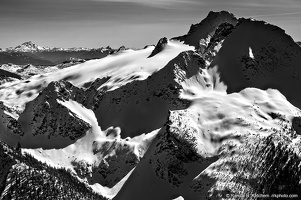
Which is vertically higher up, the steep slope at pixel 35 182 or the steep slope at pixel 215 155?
the steep slope at pixel 215 155

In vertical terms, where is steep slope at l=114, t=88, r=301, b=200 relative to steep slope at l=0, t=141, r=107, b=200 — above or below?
above

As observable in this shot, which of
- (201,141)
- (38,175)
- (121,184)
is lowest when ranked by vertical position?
(121,184)

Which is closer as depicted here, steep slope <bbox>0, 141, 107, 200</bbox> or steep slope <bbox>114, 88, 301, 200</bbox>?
steep slope <bbox>114, 88, 301, 200</bbox>

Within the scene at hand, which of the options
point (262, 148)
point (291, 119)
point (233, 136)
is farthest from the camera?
point (291, 119)

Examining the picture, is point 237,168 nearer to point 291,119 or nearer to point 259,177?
point 259,177

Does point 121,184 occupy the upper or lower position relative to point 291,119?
lower

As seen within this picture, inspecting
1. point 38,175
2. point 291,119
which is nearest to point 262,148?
point 291,119

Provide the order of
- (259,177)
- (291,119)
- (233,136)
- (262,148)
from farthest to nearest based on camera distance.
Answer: (291,119) → (233,136) → (262,148) → (259,177)

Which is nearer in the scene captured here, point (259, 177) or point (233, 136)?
point (259, 177)

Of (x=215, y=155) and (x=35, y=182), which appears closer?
(x=35, y=182)

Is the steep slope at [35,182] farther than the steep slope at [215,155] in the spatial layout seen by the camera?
Yes

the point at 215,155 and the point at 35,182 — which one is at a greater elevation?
the point at 215,155
